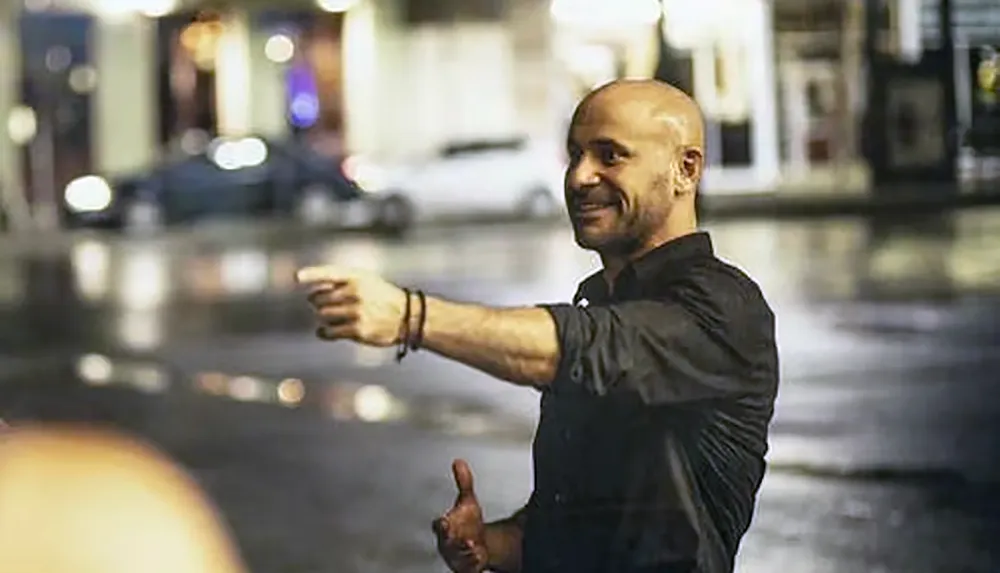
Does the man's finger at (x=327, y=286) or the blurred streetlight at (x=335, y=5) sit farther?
the blurred streetlight at (x=335, y=5)

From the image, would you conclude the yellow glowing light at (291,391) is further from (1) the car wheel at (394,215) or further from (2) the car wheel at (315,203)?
(2) the car wheel at (315,203)

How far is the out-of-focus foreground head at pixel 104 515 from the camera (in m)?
7.15

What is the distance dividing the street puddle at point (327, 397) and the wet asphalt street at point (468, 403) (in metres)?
0.02

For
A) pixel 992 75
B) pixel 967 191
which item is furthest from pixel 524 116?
pixel 992 75

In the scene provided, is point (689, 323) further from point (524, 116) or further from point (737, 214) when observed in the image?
point (524, 116)

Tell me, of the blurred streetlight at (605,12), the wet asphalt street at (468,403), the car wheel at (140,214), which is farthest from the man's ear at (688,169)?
the car wheel at (140,214)

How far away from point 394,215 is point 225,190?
3.90 m

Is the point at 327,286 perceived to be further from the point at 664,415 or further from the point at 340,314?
the point at 664,415

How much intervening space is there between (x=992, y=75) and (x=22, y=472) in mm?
8021

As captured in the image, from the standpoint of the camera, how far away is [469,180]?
32719mm

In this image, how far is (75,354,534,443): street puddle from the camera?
10242 mm

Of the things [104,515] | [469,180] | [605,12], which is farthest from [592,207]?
[469,180]

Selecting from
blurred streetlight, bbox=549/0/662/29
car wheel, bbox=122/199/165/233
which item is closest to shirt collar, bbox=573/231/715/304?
blurred streetlight, bbox=549/0/662/29

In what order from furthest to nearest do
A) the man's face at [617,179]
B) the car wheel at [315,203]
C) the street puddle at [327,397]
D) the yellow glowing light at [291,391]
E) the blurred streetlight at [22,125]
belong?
the blurred streetlight at [22,125]
the car wheel at [315,203]
the yellow glowing light at [291,391]
the street puddle at [327,397]
the man's face at [617,179]
